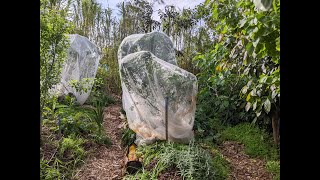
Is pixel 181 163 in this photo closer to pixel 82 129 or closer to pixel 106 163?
pixel 106 163

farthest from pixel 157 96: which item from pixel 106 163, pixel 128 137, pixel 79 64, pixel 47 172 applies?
pixel 79 64

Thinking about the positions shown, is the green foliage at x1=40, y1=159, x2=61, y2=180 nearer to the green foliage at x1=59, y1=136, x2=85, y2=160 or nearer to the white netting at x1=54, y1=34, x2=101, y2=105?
the green foliage at x1=59, y1=136, x2=85, y2=160

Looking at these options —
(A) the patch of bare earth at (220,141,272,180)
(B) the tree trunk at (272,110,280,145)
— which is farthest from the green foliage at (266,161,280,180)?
(B) the tree trunk at (272,110,280,145)

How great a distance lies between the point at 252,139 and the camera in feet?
7.96

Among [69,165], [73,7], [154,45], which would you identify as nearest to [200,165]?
[69,165]

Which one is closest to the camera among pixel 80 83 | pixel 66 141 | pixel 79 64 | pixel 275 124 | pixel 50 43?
pixel 50 43

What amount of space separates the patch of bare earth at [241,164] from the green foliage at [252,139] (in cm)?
6

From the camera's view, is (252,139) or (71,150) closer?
(71,150)

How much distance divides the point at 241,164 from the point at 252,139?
40 centimetres

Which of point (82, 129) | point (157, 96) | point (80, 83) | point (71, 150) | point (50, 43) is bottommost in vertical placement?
point (71, 150)

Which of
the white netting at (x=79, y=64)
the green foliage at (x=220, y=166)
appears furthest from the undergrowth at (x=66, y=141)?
the green foliage at (x=220, y=166)

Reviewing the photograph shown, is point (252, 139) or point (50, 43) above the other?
point (50, 43)
